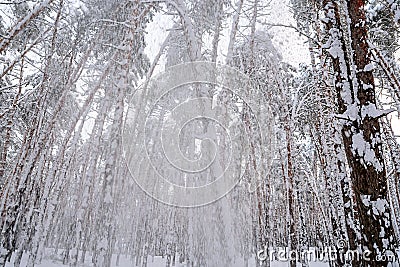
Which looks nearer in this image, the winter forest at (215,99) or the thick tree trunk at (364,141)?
the thick tree trunk at (364,141)

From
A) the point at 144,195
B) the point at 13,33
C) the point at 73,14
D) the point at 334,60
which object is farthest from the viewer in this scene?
the point at 144,195

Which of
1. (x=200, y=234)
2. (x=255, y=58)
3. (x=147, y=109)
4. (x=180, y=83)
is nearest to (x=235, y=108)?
(x=255, y=58)

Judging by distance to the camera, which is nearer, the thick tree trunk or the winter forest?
the thick tree trunk

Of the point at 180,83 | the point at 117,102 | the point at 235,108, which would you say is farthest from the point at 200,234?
the point at 235,108

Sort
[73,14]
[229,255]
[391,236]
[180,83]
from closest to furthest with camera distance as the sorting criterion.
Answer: [391,236], [229,255], [73,14], [180,83]

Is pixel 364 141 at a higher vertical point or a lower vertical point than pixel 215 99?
lower

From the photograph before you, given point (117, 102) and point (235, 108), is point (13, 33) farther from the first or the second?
point (235, 108)

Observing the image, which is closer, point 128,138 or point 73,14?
point 73,14

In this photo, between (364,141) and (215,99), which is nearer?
(364,141)

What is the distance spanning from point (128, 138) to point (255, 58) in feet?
22.6

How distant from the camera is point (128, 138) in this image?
1307 centimetres

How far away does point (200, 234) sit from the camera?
795cm

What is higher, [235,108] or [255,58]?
[255,58]

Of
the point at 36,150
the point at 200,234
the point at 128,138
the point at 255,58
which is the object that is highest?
the point at 255,58
